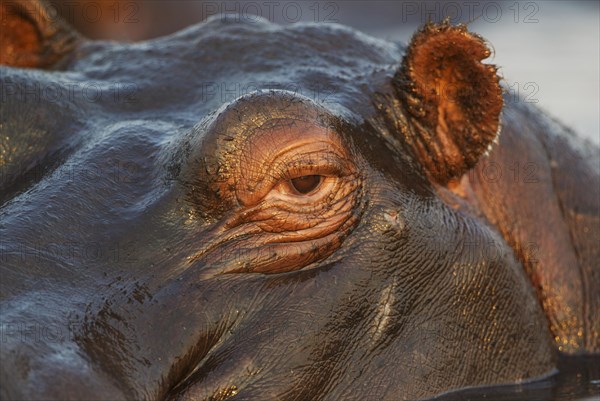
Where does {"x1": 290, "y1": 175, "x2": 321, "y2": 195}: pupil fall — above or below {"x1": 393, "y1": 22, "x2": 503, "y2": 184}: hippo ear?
below

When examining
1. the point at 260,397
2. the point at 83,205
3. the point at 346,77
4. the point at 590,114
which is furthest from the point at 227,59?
the point at 590,114

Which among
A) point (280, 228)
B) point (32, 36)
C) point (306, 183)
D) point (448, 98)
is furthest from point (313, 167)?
point (32, 36)

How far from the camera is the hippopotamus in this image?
380 cm

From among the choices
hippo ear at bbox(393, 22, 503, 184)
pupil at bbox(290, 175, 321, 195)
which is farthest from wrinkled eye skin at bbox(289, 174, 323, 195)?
hippo ear at bbox(393, 22, 503, 184)

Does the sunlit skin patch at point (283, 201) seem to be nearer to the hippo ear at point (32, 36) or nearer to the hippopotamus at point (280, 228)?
the hippopotamus at point (280, 228)

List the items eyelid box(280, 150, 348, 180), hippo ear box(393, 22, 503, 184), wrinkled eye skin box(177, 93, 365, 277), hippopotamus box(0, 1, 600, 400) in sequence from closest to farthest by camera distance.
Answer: hippopotamus box(0, 1, 600, 400) < wrinkled eye skin box(177, 93, 365, 277) < eyelid box(280, 150, 348, 180) < hippo ear box(393, 22, 503, 184)

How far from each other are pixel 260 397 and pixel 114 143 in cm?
107

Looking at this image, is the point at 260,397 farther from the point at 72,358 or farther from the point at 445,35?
the point at 445,35

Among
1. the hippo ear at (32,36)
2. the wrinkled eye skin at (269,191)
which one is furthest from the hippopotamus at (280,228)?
the hippo ear at (32,36)

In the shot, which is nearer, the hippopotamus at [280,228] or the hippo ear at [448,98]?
the hippopotamus at [280,228]

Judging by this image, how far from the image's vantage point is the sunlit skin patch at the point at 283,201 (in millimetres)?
4031

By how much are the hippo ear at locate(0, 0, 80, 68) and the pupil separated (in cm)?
205

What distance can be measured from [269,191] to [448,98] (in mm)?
1024

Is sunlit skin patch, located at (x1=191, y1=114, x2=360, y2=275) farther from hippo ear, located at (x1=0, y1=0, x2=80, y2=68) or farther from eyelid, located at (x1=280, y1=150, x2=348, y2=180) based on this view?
Result: hippo ear, located at (x1=0, y1=0, x2=80, y2=68)
